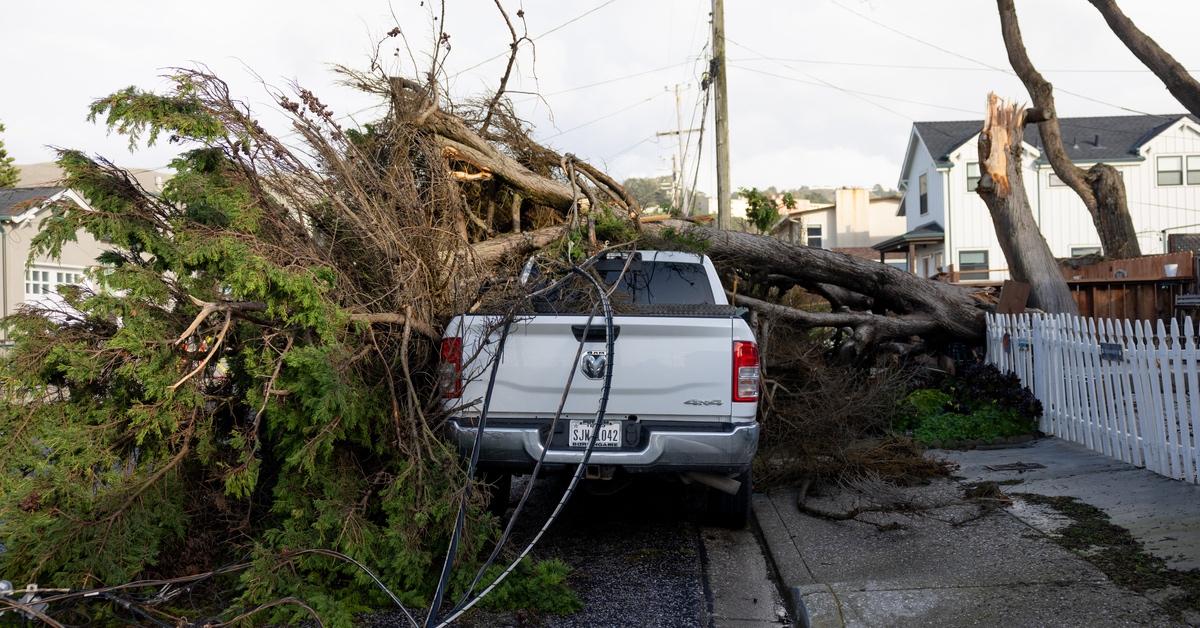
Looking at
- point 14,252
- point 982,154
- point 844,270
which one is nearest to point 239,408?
point 844,270

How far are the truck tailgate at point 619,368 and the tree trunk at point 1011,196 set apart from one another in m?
8.36

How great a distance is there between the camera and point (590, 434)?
5.45 m

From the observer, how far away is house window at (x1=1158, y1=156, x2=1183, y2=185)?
34.0 meters

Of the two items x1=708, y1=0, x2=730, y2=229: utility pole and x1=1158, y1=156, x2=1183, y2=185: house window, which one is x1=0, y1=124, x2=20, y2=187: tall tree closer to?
x1=708, y1=0, x2=730, y2=229: utility pole

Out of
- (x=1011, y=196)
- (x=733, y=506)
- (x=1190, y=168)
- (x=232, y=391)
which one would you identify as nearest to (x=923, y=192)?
(x=1190, y=168)

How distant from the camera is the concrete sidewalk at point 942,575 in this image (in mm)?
4379

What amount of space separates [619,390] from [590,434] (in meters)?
0.30

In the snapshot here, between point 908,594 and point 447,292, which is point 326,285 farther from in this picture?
point 908,594

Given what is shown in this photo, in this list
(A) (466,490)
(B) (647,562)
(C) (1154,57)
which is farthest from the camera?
(C) (1154,57)

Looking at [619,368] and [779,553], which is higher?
[619,368]

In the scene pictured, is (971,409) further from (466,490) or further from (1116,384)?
(466,490)

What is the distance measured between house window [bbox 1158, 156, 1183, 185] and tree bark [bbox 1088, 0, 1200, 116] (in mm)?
22093

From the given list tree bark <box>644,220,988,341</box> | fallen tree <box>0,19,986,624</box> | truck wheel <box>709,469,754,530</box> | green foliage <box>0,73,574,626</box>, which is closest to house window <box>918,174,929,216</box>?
tree bark <box>644,220,988,341</box>

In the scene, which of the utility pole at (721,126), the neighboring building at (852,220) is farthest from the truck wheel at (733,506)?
the neighboring building at (852,220)
